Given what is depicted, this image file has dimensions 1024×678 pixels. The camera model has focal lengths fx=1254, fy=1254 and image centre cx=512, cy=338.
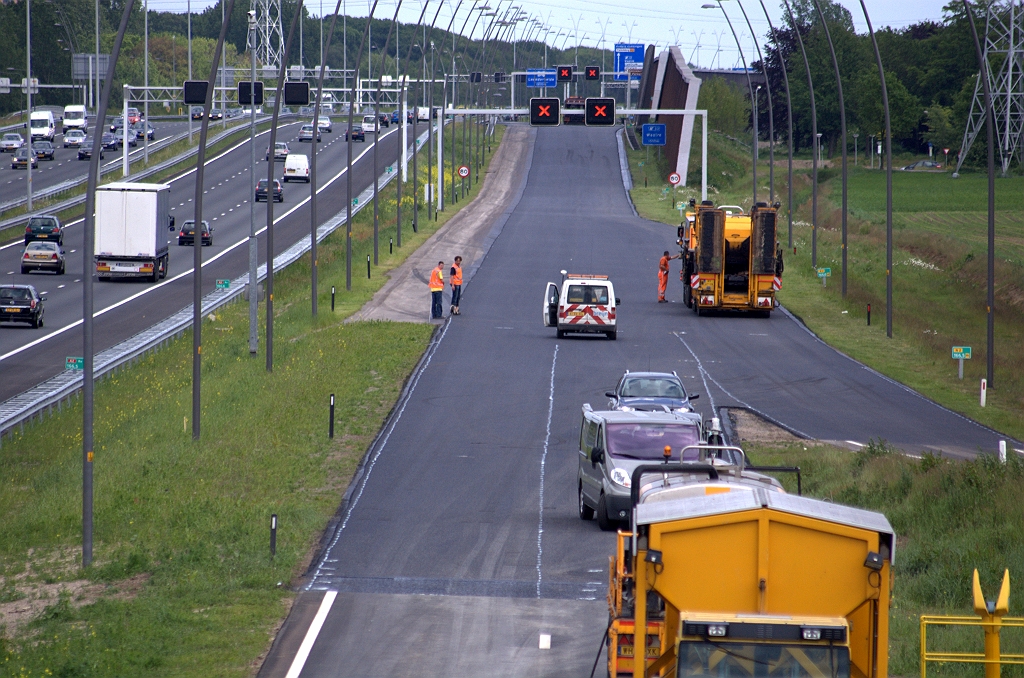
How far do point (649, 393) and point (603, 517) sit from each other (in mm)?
7669

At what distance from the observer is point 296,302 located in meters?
49.4

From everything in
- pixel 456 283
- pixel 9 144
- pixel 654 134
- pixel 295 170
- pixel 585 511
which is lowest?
pixel 585 511

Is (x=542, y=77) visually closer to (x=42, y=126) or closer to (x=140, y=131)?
(x=140, y=131)

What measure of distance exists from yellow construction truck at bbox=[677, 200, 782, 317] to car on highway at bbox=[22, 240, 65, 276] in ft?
97.6

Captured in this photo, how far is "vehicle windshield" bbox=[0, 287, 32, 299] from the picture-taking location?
1761 inches

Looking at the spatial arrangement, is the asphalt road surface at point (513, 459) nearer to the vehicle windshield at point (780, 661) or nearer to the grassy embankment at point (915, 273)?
the grassy embankment at point (915, 273)

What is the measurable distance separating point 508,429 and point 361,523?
25.5 ft

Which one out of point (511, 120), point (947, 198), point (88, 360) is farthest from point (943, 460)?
point (511, 120)

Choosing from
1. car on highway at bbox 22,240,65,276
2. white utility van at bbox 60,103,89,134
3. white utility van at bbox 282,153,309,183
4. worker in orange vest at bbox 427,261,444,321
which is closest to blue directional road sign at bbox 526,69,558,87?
white utility van at bbox 282,153,309,183

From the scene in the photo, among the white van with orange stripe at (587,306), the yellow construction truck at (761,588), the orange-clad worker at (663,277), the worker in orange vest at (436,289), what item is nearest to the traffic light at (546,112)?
the orange-clad worker at (663,277)

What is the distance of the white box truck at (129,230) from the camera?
2173 inches

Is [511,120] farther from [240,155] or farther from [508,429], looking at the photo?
[508,429]

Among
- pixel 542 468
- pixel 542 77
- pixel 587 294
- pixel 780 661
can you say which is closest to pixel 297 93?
pixel 587 294

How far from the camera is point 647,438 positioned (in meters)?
19.2
